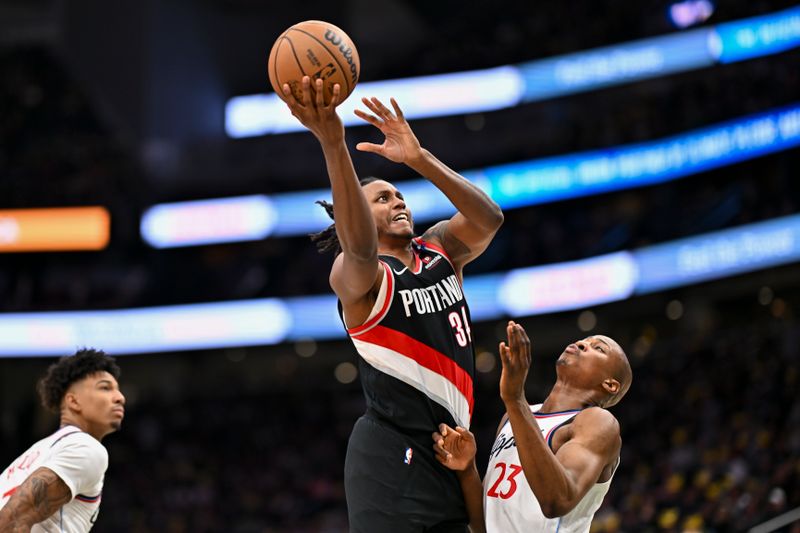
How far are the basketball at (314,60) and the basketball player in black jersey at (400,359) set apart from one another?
82mm

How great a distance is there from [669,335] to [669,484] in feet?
35.0

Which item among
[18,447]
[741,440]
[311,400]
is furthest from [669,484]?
[18,447]

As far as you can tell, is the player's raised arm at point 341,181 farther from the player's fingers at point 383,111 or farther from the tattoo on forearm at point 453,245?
the tattoo on forearm at point 453,245

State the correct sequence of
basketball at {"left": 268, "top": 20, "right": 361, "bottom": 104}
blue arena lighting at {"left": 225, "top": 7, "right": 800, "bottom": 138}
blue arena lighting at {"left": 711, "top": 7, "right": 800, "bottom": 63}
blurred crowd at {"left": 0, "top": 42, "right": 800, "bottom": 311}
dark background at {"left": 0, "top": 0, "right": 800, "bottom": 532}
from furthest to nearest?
1. blurred crowd at {"left": 0, "top": 42, "right": 800, "bottom": 311}
2. blue arena lighting at {"left": 225, "top": 7, "right": 800, "bottom": 138}
3. dark background at {"left": 0, "top": 0, "right": 800, "bottom": 532}
4. blue arena lighting at {"left": 711, "top": 7, "right": 800, "bottom": 63}
5. basketball at {"left": 268, "top": 20, "right": 361, "bottom": 104}

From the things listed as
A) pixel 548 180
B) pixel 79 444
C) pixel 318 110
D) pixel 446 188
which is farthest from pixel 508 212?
pixel 318 110

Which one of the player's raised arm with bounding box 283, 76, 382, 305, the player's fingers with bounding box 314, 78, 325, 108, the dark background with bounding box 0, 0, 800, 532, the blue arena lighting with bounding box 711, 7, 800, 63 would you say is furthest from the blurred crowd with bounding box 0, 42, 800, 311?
the player's fingers with bounding box 314, 78, 325, 108

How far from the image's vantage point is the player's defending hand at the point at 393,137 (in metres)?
4.38

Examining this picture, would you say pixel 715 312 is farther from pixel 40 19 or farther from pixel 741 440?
pixel 40 19

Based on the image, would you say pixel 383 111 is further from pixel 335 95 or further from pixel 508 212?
pixel 508 212

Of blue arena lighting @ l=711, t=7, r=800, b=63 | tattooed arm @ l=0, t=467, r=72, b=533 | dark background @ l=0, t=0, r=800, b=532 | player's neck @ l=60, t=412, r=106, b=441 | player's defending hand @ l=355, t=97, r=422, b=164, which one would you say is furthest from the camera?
dark background @ l=0, t=0, r=800, b=532

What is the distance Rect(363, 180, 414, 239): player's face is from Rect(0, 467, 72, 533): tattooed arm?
6.60 feet

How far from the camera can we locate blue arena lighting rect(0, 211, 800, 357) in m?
20.3

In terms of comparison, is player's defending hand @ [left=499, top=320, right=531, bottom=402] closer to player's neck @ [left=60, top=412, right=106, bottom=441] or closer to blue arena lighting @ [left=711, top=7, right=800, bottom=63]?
player's neck @ [left=60, top=412, right=106, bottom=441]

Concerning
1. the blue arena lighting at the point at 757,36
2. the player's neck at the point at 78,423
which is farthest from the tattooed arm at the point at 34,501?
the blue arena lighting at the point at 757,36
